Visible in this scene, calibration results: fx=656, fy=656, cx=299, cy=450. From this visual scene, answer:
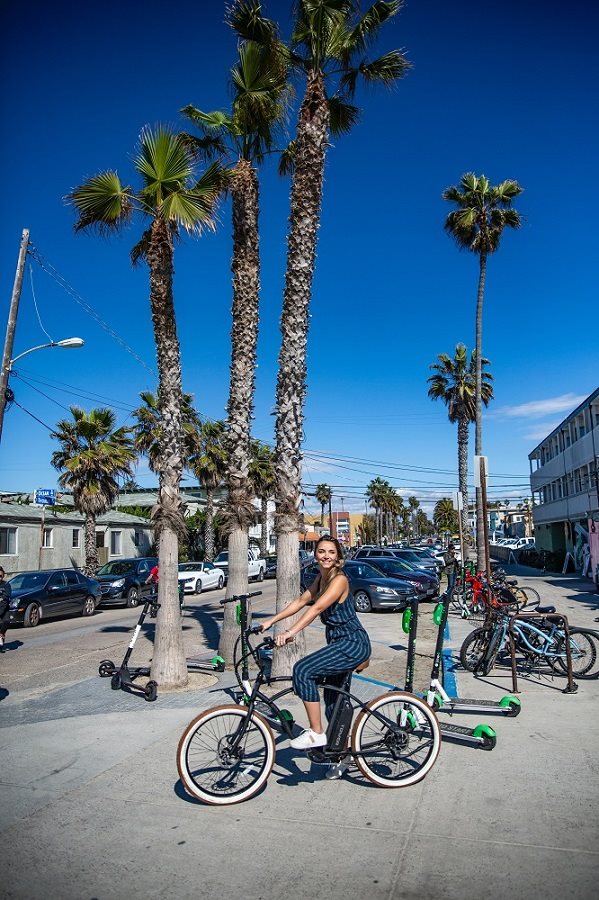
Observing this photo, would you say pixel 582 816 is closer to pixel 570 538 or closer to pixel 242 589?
pixel 242 589

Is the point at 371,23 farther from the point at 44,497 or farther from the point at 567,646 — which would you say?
the point at 44,497

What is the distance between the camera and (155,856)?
3.91 meters

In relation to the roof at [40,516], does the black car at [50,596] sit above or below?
below

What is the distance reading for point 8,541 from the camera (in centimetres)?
3014

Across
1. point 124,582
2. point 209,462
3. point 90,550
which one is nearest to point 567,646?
point 124,582

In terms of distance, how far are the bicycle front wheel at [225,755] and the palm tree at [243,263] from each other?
582 cm

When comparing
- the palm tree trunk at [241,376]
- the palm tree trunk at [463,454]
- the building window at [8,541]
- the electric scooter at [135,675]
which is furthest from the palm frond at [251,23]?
the palm tree trunk at [463,454]

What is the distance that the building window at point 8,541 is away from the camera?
2964cm

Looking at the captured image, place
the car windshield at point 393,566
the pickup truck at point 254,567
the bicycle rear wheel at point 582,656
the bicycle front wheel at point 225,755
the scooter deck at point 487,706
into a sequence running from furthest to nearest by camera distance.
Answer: the pickup truck at point 254,567 < the car windshield at point 393,566 < the bicycle rear wheel at point 582,656 < the scooter deck at point 487,706 < the bicycle front wheel at point 225,755

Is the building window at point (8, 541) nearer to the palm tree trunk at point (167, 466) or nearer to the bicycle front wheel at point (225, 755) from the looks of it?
the palm tree trunk at point (167, 466)

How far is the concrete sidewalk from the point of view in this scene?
357 centimetres

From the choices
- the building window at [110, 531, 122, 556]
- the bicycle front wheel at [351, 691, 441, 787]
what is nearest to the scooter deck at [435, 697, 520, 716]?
the bicycle front wheel at [351, 691, 441, 787]

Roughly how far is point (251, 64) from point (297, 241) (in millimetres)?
3375

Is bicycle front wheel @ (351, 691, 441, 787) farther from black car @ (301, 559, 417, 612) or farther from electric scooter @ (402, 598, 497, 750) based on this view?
black car @ (301, 559, 417, 612)
